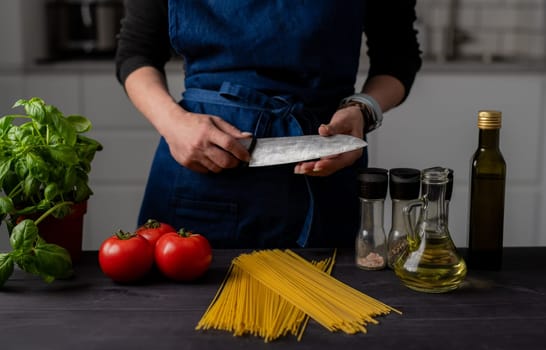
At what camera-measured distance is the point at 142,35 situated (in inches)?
53.6

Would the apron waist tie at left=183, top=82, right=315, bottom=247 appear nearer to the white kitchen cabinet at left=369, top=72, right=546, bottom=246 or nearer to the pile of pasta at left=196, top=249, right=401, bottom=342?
the pile of pasta at left=196, top=249, right=401, bottom=342

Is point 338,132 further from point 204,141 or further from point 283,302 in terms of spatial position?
point 283,302

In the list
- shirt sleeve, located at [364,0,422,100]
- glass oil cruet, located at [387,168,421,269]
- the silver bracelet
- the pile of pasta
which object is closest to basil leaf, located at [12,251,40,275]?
the pile of pasta

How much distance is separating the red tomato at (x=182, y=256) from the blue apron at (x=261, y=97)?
0.91 feet

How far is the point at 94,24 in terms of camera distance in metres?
2.61

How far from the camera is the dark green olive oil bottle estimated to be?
97 centimetres

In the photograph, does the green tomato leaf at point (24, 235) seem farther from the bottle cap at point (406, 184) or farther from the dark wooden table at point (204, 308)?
the bottle cap at point (406, 184)

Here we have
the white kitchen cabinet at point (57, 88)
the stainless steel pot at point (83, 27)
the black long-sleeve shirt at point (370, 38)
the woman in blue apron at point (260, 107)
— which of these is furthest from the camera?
the stainless steel pot at point (83, 27)

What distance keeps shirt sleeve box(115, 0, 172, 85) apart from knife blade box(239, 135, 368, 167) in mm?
392

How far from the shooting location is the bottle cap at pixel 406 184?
0.95m

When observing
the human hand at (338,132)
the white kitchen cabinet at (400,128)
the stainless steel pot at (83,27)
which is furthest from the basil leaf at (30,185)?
the stainless steel pot at (83,27)

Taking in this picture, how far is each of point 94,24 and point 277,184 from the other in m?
1.62

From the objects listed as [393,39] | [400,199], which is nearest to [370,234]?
[400,199]

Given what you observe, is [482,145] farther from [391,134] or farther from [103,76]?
[103,76]
